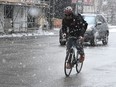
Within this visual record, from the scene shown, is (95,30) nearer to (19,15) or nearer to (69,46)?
(69,46)

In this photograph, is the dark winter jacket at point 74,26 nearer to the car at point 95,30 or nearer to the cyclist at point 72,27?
the cyclist at point 72,27

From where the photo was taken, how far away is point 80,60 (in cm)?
1327

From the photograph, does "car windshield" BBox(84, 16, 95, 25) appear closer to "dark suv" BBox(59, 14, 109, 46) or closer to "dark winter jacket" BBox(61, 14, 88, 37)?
"dark suv" BBox(59, 14, 109, 46)

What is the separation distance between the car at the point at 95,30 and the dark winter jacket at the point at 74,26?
12068 millimetres

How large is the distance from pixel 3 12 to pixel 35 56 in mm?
24063

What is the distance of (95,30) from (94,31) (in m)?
0.17

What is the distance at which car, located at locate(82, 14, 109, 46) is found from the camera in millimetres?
24844

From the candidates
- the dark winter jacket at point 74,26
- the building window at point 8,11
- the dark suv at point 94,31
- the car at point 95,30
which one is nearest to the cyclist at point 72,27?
the dark winter jacket at point 74,26

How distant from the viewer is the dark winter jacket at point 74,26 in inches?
492

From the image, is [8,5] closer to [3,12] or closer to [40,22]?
[3,12]

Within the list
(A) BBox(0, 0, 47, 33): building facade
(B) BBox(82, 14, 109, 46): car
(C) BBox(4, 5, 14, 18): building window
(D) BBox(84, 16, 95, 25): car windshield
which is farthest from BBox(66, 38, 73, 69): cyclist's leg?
(C) BBox(4, 5, 14, 18): building window

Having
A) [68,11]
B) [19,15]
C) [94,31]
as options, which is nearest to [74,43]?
[68,11]

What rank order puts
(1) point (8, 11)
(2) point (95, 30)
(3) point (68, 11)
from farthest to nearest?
(1) point (8, 11) < (2) point (95, 30) < (3) point (68, 11)

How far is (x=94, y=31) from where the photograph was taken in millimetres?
25078
